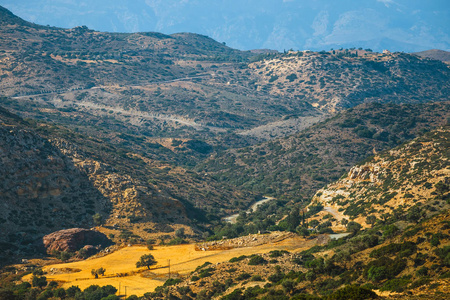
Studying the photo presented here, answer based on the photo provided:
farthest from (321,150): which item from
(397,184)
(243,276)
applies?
(243,276)

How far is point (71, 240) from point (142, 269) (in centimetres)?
1130

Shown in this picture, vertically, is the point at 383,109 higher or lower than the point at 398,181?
higher

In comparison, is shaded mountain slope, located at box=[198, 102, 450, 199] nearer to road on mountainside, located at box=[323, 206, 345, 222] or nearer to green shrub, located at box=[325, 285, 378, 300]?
road on mountainside, located at box=[323, 206, 345, 222]

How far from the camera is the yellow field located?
4141 cm

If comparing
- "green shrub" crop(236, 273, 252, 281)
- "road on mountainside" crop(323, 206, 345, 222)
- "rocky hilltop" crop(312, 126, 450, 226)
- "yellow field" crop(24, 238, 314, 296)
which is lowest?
"yellow field" crop(24, 238, 314, 296)

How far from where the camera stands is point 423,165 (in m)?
63.8

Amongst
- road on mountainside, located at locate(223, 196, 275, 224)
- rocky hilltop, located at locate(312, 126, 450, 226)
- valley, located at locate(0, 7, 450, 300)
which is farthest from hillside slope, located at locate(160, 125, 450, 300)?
road on mountainside, located at locate(223, 196, 275, 224)

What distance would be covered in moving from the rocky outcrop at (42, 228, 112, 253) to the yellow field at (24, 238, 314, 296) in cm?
358

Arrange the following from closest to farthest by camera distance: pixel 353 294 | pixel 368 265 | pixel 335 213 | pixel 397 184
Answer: pixel 353 294 < pixel 368 265 < pixel 397 184 < pixel 335 213

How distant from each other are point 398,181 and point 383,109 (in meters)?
89.1

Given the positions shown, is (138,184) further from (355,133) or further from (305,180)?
(355,133)

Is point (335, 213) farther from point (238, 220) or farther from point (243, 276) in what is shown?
point (243, 276)

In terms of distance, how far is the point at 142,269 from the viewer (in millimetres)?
45531

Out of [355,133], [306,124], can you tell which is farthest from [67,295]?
[306,124]
